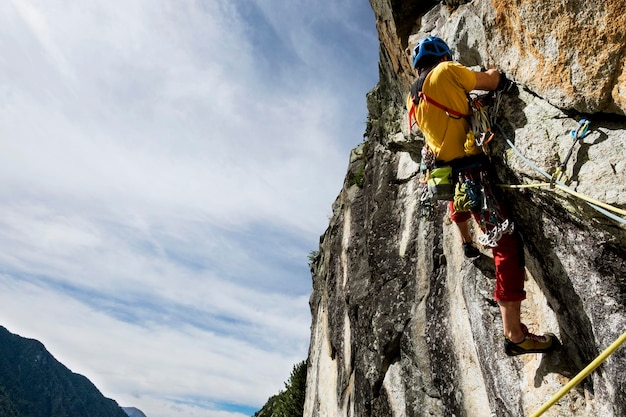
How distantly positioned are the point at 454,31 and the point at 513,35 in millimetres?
1309

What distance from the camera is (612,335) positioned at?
4.35 metres

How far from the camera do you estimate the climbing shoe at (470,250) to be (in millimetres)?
7074

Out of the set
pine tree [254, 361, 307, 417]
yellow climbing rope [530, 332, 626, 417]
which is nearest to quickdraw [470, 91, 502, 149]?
yellow climbing rope [530, 332, 626, 417]

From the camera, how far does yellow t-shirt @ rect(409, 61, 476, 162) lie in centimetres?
537

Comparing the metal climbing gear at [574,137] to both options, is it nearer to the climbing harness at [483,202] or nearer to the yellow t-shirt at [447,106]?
the climbing harness at [483,202]

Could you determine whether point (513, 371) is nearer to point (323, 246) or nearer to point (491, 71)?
point (491, 71)

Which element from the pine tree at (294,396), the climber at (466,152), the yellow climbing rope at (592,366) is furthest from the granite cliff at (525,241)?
the pine tree at (294,396)

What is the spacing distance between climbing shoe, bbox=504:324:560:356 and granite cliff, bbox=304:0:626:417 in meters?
0.13

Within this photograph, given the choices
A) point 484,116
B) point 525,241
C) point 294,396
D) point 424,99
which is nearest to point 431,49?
point 424,99

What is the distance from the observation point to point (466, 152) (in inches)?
225

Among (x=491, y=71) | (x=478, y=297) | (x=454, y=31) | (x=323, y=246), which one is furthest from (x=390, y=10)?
(x=323, y=246)

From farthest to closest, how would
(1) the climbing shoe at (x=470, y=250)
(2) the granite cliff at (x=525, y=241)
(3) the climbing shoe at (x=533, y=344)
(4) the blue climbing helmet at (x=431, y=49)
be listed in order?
(1) the climbing shoe at (x=470, y=250)
(4) the blue climbing helmet at (x=431, y=49)
(3) the climbing shoe at (x=533, y=344)
(2) the granite cliff at (x=525, y=241)

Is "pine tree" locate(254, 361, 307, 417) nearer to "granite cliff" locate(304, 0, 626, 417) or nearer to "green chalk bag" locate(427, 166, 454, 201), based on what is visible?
"granite cliff" locate(304, 0, 626, 417)

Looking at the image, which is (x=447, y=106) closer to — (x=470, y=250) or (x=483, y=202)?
(x=483, y=202)
